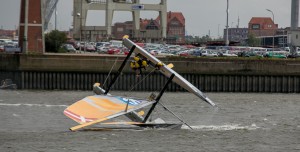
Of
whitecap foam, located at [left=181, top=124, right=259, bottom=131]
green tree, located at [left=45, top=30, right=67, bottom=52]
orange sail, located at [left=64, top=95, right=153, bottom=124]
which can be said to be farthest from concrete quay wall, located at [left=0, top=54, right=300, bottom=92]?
orange sail, located at [left=64, top=95, right=153, bottom=124]

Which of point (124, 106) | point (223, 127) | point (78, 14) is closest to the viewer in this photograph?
point (124, 106)

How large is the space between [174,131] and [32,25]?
55.0 m

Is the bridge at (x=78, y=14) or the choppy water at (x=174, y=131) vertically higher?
the bridge at (x=78, y=14)

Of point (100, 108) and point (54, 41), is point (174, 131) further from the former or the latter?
point (54, 41)

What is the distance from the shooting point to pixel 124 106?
35469 mm

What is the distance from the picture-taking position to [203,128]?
131 ft

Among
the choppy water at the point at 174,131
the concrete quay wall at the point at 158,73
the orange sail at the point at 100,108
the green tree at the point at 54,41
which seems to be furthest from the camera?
the green tree at the point at 54,41

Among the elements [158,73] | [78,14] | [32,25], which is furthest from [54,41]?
[158,73]

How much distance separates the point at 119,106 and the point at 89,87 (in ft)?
116

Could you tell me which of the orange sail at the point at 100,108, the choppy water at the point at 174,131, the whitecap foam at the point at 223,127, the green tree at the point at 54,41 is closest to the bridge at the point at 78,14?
the green tree at the point at 54,41

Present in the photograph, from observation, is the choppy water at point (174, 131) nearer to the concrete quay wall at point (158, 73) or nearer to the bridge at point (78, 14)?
the concrete quay wall at point (158, 73)

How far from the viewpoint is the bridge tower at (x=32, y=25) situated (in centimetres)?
8856

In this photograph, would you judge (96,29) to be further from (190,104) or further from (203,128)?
(203,128)

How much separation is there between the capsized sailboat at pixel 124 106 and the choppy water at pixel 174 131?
2.15 feet
